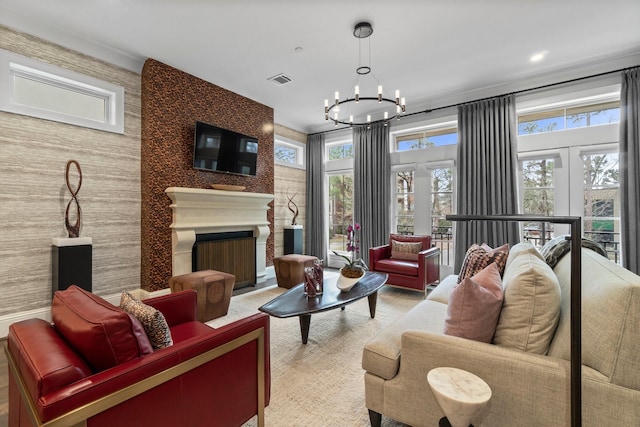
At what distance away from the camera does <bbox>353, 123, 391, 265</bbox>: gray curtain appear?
529 cm

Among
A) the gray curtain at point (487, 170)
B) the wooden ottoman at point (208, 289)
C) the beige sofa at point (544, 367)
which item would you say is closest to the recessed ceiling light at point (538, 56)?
the gray curtain at point (487, 170)

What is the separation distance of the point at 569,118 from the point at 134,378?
5353 mm

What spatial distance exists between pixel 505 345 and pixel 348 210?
4863mm

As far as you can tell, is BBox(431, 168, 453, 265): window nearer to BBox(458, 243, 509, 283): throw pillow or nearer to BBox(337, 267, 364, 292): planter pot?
BBox(458, 243, 509, 283): throw pillow

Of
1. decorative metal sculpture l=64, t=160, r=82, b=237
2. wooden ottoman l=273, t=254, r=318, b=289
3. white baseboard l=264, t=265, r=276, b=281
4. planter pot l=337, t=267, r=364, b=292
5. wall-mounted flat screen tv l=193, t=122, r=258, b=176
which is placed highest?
wall-mounted flat screen tv l=193, t=122, r=258, b=176

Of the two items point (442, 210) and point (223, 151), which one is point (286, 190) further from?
point (442, 210)

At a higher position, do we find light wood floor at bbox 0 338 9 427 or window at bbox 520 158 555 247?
window at bbox 520 158 555 247

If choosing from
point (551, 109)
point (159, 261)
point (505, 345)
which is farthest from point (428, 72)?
point (159, 261)

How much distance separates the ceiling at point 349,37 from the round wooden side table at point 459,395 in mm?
2960

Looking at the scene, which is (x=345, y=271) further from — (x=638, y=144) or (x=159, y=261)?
(x=638, y=144)

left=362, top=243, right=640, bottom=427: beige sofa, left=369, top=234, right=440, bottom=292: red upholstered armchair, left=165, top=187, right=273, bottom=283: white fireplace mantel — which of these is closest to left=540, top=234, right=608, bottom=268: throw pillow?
left=362, top=243, right=640, bottom=427: beige sofa

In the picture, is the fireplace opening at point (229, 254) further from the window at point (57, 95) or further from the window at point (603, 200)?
the window at point (603, 200)

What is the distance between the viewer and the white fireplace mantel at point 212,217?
3.78 meters

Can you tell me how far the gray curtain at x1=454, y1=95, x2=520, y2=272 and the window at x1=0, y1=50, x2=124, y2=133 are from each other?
4.79m
